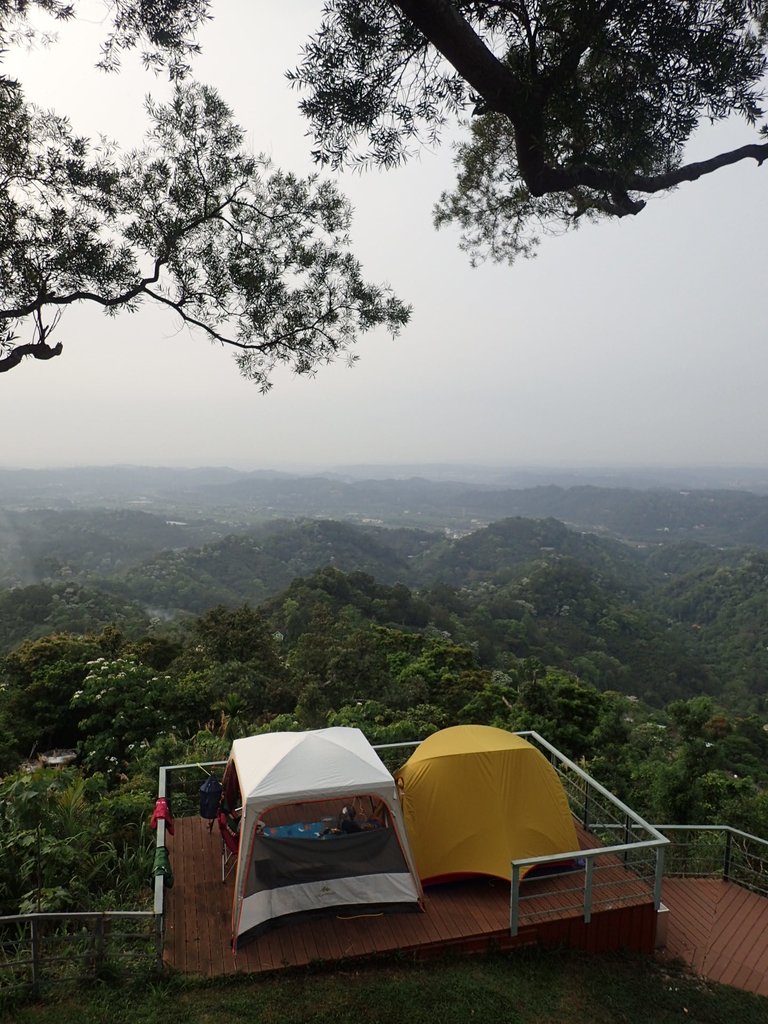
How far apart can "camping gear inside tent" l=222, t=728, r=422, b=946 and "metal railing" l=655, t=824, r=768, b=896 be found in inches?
127

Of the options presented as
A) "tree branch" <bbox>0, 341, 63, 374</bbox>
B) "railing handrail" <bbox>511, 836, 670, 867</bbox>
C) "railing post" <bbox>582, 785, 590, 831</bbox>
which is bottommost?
"railing post" <bbox>582, 785, 590, 831</bbox>

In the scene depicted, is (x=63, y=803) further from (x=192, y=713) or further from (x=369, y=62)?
(x=369, y=62)

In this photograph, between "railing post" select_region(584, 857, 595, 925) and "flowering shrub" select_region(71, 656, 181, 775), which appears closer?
"railing post" select_region(584, 857, 595, 925)

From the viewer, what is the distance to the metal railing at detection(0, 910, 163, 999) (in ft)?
14.8

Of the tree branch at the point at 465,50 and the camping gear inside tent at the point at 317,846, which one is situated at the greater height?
the tree branch at the point at 465,50

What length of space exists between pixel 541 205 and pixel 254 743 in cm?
703

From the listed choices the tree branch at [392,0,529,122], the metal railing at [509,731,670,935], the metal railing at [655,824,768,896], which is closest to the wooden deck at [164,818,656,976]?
the metal railing at [509,731,670,935]

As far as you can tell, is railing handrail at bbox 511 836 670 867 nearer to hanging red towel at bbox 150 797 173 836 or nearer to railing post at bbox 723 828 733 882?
railing post at bbox 723 828 733 882

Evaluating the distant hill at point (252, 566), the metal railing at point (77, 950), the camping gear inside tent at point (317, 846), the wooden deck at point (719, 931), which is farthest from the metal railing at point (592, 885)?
the distant hill at point (252, 566)

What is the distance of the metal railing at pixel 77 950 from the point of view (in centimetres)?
450

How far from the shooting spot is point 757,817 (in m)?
10.0

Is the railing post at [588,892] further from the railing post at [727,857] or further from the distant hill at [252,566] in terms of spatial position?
the distant hill at [252,566]

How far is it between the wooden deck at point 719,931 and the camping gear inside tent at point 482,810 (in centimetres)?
144

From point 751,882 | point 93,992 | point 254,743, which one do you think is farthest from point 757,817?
point 93,992
